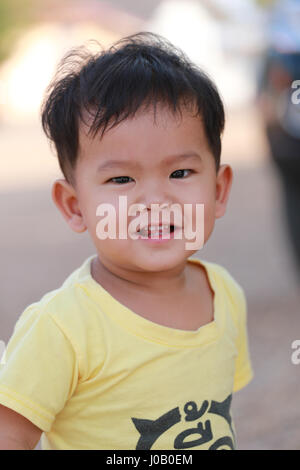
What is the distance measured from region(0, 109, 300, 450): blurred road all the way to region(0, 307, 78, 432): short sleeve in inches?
54.7

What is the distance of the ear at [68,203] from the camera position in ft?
6.06

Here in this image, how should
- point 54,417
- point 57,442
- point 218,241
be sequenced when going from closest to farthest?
point 54,417 → point 57,442 → point 218,241

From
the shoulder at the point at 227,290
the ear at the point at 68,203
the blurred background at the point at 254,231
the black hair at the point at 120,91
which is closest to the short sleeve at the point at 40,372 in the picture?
the ear at the point at 68,203

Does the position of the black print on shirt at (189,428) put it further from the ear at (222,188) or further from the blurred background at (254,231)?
the blurred background at (254,231)

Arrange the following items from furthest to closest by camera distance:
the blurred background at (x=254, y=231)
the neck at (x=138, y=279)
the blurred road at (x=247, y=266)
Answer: the blurred background at (x=254, y=231), the blurred road at (x=247, y=266), the neck at (x=138, y=279)

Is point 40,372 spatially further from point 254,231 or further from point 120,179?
point 254,231

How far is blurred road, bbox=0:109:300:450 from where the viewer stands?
10.1ft

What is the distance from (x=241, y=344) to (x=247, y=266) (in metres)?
3.15

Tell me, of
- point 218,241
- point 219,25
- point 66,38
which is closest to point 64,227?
point 218,241

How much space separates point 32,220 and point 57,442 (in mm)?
5320

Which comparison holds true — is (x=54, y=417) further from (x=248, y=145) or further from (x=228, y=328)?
(x=248, y=145)

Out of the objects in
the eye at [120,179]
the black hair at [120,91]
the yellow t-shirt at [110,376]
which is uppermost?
the black hair at [120,91]

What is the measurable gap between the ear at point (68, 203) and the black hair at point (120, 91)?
36 millimetres

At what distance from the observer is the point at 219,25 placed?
74.9 ft
